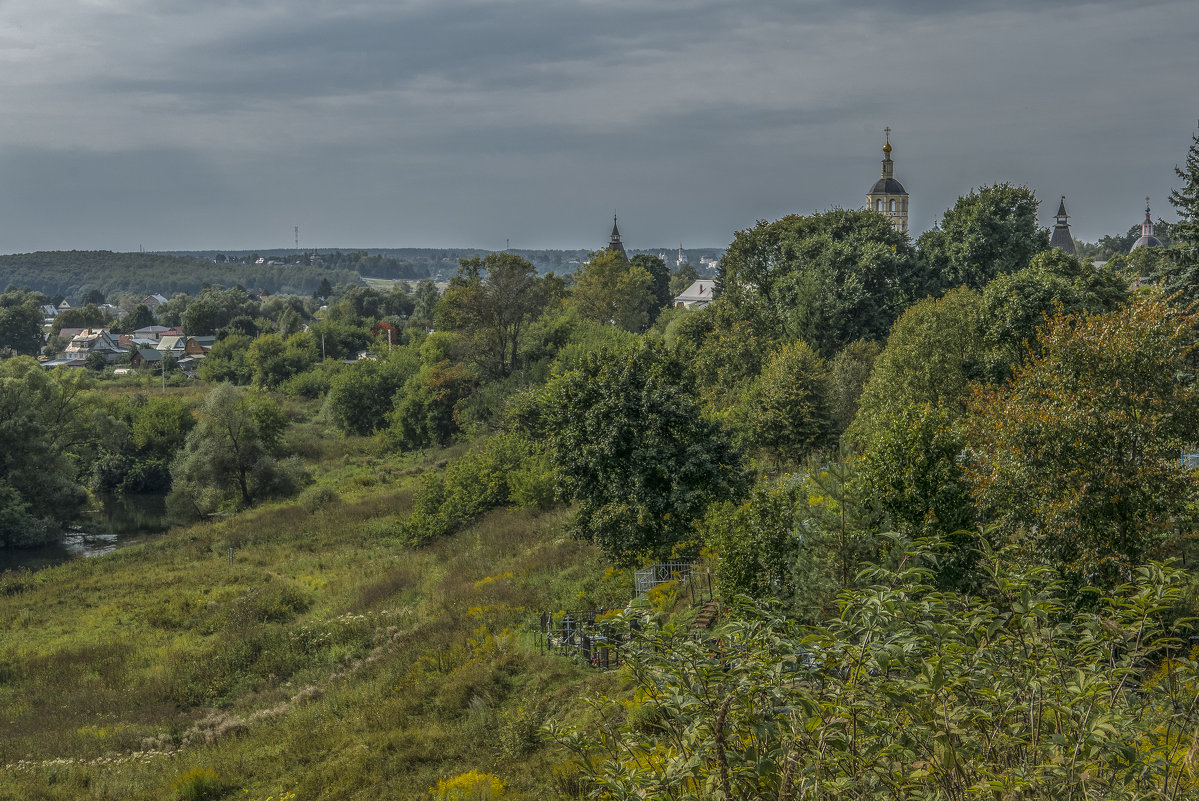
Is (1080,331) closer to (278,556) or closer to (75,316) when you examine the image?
(278,556)

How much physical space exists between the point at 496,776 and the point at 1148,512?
32.2ft

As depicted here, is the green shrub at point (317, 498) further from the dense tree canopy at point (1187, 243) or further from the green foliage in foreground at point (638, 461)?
the dense tree canopy at point (1187, 243)

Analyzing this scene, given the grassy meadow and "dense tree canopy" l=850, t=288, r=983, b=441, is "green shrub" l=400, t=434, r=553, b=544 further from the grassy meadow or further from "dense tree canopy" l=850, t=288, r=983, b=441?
"dense tree canopy" l=850, t=288, r=983, b=441

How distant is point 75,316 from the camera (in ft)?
424

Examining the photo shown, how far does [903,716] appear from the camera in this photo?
4547mm

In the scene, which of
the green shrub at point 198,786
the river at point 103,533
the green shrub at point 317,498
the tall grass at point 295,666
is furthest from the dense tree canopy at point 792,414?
the river at point 103,533

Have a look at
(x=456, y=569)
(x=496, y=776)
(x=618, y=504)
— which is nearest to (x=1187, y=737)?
(x=496, y=776)

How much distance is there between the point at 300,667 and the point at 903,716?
747 inches

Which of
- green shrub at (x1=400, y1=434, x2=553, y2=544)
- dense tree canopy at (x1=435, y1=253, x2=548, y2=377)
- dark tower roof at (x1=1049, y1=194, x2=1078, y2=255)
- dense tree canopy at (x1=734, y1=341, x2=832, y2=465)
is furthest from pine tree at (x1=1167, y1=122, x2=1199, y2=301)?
dark tower roof at (x1=1049, y1=194, x2=1078, y2=255)

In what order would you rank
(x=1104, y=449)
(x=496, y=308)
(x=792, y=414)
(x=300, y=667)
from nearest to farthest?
1. (x=1104, y=449)
2. (x=300, y=667)
3. (x=792, y=414)
4. (x=496, y=308)

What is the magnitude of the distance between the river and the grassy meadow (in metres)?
3.40

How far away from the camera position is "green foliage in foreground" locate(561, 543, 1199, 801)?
416 centimetres

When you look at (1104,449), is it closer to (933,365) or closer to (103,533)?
(933,365)

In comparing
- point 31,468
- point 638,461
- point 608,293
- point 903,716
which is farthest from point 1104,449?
point 608,293
